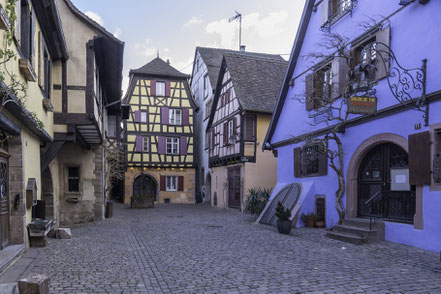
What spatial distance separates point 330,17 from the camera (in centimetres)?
1130

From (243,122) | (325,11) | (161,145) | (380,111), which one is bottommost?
(161,145)

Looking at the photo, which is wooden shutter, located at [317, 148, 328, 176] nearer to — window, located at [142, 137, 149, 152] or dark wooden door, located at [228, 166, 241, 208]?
dark wooden door, located at [228, 166, 241, 208]

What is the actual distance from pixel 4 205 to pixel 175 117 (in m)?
21.7

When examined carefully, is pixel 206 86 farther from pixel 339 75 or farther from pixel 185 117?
pixel 339 75

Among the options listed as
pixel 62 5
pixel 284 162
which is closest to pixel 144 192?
pixel 284 162

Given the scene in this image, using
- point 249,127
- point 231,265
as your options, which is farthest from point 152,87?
point 231,265

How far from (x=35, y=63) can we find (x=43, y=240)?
3.69 m

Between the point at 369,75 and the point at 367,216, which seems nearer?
the point at 369,75

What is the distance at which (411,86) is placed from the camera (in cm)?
821

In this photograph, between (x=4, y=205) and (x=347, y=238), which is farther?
(x=347, y=238)

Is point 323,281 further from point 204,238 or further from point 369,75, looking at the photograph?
point 369,75

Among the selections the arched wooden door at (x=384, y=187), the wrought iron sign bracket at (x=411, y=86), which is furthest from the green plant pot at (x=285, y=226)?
the wrought iron sign bracket at (x=411, y=86)

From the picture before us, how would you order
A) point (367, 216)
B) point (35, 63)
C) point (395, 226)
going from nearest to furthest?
point (35, 63)
point (395, 226)
point (367, 216)

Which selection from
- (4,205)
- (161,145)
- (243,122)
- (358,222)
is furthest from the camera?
(161,145)
